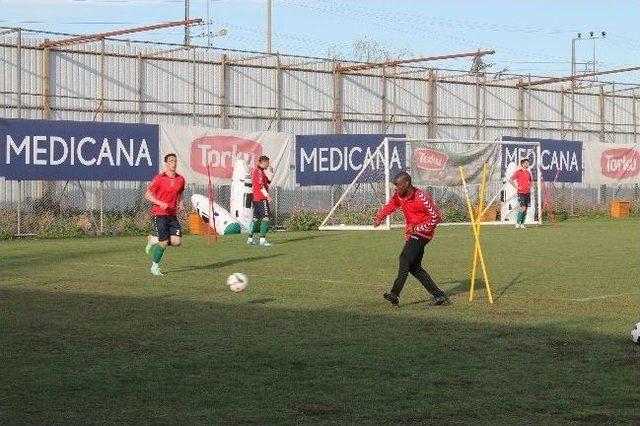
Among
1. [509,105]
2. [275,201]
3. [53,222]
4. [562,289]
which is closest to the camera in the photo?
[562,289]

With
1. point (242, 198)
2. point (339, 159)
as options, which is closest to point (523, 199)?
point (339, 159)

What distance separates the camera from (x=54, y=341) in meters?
12.4

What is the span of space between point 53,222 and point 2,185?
12.2 feet

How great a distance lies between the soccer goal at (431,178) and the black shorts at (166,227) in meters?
16.8

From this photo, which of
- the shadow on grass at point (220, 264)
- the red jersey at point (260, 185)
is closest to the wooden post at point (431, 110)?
the red jersey at point (260, 185)

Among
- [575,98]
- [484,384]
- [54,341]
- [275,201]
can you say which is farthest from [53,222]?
[575,98]

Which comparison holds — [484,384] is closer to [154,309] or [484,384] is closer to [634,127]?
[154,309]

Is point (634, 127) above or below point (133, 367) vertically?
above

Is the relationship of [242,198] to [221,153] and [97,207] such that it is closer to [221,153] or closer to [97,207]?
[221,153]

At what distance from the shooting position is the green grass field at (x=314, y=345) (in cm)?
891

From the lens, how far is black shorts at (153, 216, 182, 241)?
2064 cm

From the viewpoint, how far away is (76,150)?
3297cm

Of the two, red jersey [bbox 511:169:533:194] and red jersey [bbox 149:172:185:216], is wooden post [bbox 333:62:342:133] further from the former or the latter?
red jersey [bbox 149:172:185:216]

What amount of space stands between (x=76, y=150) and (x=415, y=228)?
1844cm
